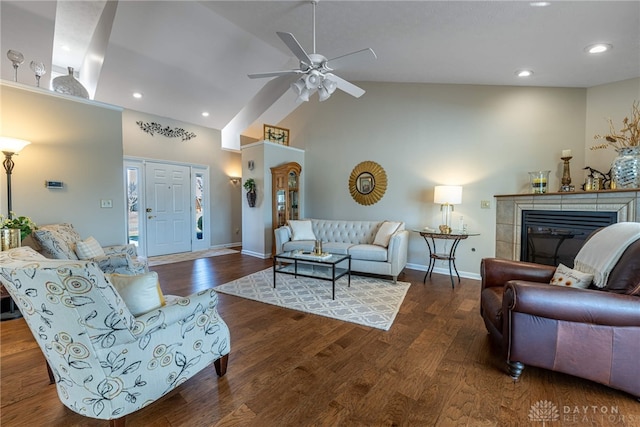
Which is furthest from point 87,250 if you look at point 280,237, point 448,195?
point 448,195

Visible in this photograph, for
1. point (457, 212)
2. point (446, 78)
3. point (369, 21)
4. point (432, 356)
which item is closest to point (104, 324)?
point (432, 356)

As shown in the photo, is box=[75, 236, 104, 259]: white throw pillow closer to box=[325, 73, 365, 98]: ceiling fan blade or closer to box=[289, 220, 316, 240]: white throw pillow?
A: box=[289, 220, 316, 240]: white throw pillow

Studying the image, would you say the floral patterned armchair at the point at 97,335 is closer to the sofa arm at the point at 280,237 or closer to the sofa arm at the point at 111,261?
the sofa arm at the point at 111,261

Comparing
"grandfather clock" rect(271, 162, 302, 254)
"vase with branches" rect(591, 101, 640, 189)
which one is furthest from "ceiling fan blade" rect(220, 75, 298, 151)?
"vase with branches" rect(591, 101, 640, 189)

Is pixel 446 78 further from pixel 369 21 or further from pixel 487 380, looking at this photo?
pixel 487 380

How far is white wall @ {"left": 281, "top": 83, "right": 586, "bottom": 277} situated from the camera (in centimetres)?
387

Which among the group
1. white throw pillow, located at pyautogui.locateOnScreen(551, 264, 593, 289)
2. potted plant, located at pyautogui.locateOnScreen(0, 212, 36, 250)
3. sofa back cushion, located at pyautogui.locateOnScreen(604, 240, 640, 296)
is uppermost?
potted plant, located at pyautogui.locateOnScreen(0, 212, 36, 250)

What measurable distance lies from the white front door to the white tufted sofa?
2.84 meters

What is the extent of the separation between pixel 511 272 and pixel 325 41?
3349 millimetres

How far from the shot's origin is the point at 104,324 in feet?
3.97

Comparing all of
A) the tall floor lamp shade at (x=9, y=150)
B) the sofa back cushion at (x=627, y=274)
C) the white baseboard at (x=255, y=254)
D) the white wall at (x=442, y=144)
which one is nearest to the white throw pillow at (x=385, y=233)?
the white wall at (x=442, y=144)

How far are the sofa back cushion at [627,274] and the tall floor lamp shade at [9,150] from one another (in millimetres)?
5483

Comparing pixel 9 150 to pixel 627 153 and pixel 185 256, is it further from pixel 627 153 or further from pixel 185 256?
pixel 627 153

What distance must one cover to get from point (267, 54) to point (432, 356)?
524 cm
